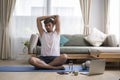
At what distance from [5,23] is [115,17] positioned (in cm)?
320

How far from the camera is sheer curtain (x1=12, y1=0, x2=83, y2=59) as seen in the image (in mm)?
7566

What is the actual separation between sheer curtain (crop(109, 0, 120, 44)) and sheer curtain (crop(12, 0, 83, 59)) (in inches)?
35.8

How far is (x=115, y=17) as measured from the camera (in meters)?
7.41

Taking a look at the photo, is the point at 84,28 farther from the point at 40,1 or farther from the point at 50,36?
the point at 50,36

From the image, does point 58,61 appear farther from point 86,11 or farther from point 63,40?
point 86,11

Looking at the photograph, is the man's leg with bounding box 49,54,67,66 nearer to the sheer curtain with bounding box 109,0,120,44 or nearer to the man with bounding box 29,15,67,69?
the man with bounding box 29,15,67,69

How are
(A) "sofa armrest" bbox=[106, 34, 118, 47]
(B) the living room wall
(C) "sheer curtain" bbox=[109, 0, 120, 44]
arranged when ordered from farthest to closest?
(B) the living room wall
(C) "sheer curtain" bbox=[109, 0, 120, 44]
(A) "sofa armrest" bbox=[106, 34, 118, 47]

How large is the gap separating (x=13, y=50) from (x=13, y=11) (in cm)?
115

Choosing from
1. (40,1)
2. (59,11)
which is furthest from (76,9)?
(40,1)

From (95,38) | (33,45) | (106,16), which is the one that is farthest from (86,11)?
(33,45)

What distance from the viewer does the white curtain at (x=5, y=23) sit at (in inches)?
292

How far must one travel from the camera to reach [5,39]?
7.46 m

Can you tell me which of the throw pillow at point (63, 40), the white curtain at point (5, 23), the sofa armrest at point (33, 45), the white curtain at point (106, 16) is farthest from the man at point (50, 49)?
the white curtain at point (106, 16)

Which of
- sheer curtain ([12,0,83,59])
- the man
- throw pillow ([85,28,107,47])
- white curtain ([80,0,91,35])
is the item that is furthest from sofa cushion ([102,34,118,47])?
the man
